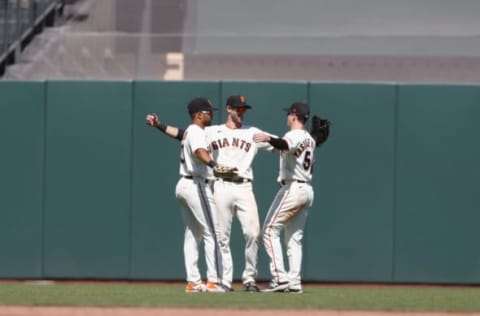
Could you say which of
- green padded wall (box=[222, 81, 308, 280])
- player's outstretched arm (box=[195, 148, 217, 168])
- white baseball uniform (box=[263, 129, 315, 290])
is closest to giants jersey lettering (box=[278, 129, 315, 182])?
white baseball uniform (box=[263, 129, 315, 290])

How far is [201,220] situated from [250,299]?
1340 millimetres

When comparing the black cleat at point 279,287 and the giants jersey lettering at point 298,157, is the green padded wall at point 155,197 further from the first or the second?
the giants jersey lettering at point 298,157

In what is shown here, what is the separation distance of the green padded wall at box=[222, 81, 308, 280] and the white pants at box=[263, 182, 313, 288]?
243 centimetres

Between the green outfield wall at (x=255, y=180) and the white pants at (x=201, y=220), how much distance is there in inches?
101

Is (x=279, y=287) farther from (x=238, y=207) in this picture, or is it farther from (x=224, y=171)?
(x=224, y=171)

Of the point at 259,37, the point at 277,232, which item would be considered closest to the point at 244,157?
the point at 277,232

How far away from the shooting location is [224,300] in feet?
31.1

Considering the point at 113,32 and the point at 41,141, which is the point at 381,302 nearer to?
the point at 41,141

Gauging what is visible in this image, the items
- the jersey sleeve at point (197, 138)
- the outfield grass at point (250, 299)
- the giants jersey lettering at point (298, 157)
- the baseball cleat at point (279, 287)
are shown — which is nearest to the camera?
the outfield grass at point (250, 299)

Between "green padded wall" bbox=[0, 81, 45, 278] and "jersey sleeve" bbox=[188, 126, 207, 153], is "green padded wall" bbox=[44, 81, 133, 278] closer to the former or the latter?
"green padded wall" bbox=[0, 81, 45, 278]

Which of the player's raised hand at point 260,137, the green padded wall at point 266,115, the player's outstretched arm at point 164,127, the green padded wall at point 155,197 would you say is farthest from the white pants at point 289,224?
the green padded wall at point 155,197

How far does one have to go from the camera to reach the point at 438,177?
1341 cm

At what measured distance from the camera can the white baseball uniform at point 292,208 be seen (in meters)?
10.9

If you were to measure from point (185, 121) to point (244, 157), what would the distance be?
2.46 metres
